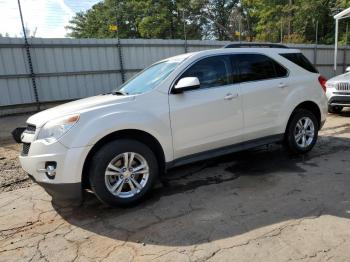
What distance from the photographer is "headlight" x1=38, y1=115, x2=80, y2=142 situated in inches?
142

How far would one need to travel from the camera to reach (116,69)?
12.9 meters

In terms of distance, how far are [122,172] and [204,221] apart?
3.60 feet

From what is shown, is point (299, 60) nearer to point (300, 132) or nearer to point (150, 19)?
point (300, 132)

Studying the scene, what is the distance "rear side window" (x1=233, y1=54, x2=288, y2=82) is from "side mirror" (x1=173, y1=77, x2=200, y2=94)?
40.2 inches

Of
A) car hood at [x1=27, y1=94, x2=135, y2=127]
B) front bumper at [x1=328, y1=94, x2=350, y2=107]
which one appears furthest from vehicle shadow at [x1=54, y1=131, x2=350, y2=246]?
front bumper at [x1=328, y1=94, x2=350, y2=107]

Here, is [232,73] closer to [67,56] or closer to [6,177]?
[6,177]

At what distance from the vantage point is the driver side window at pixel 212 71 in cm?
452

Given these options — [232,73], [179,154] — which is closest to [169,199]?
[179,154]

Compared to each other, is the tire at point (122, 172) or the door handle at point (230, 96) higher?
the door handle at point (230, 96)

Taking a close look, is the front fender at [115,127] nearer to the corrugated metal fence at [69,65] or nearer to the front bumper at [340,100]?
the front bumper at [340,100]

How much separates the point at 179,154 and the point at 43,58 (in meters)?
8.72

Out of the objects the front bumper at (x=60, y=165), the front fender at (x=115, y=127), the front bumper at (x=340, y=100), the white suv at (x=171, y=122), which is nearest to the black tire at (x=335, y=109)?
the front bumper at (x=340, y=100)

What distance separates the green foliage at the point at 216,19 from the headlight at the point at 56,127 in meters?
23.1

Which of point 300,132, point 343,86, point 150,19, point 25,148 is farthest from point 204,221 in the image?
point 150,19
